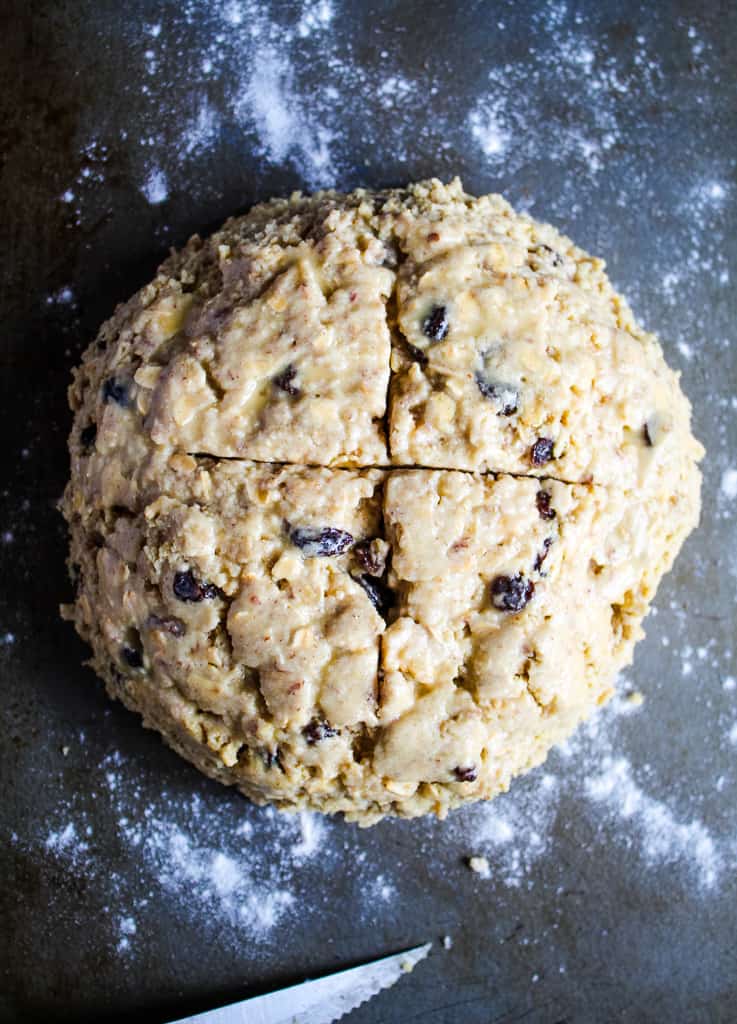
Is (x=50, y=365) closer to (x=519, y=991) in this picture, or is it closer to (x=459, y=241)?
(x=459, y=241)

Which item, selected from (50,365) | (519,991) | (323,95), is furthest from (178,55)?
(519,991)

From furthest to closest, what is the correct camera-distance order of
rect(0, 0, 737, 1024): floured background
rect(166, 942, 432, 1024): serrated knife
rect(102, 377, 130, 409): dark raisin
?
rect(0, 0, 737, 1024): floured background, rect(166, 942, 432, 1024): serrated knife, rect(102, 377, 130, 409): dark raisin

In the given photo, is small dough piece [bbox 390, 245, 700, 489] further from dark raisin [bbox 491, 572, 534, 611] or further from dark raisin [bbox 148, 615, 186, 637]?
dark raisin [bbox 148, 615, 186, 637]

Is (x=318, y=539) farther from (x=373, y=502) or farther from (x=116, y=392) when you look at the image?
(x=116, y=392)

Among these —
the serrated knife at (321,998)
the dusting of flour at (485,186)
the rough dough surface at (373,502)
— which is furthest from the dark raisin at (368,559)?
the serrated knife at (321,998)

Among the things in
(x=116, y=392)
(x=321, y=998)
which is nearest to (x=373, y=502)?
(x=116, y=392)

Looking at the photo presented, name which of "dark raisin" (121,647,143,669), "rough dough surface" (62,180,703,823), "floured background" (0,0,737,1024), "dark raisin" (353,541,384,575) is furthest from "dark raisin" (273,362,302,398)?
"floured background" (0,0,737,1024)

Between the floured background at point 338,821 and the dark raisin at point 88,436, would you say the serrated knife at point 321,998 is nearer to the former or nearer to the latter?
the floured background at point 338,821
